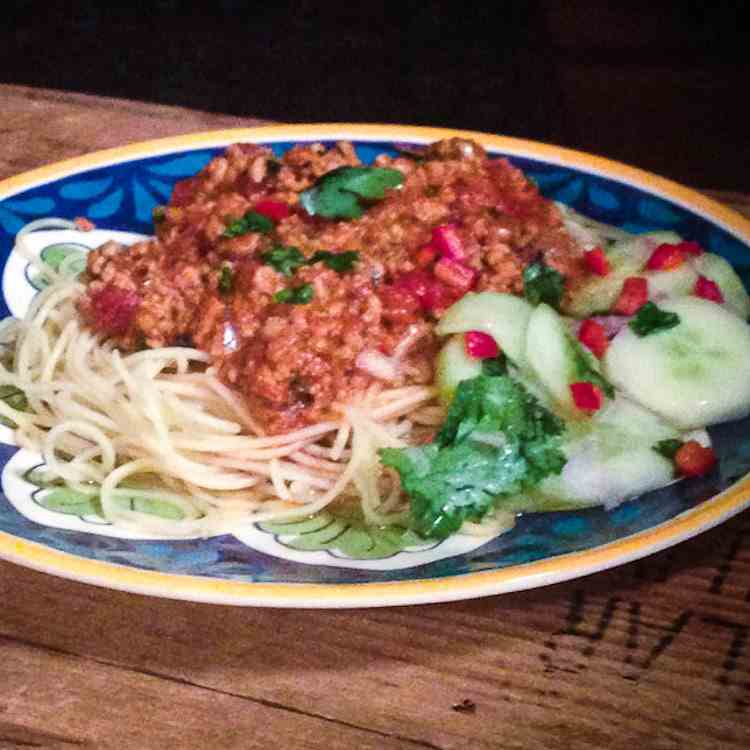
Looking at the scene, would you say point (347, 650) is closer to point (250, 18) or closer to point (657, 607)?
point (657, 607)

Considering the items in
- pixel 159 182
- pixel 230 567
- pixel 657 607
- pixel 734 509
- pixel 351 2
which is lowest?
pixel 230 567

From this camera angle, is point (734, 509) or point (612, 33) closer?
point (734, 509)

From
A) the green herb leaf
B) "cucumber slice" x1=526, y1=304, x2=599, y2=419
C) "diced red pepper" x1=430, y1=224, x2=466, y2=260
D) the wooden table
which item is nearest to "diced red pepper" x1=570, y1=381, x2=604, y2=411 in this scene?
"cucumber slice" x1=526, y1=304, x2=599, y2=419

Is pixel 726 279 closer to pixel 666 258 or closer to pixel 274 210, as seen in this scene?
pixel 666 258

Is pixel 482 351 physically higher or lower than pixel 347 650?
higher

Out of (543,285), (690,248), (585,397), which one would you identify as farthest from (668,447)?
(690,248)

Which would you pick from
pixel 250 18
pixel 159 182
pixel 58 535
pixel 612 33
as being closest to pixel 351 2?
pixel 250 18

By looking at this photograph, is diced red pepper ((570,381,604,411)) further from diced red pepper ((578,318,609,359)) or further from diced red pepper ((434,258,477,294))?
diced red pepper ((434,258,477,294))
